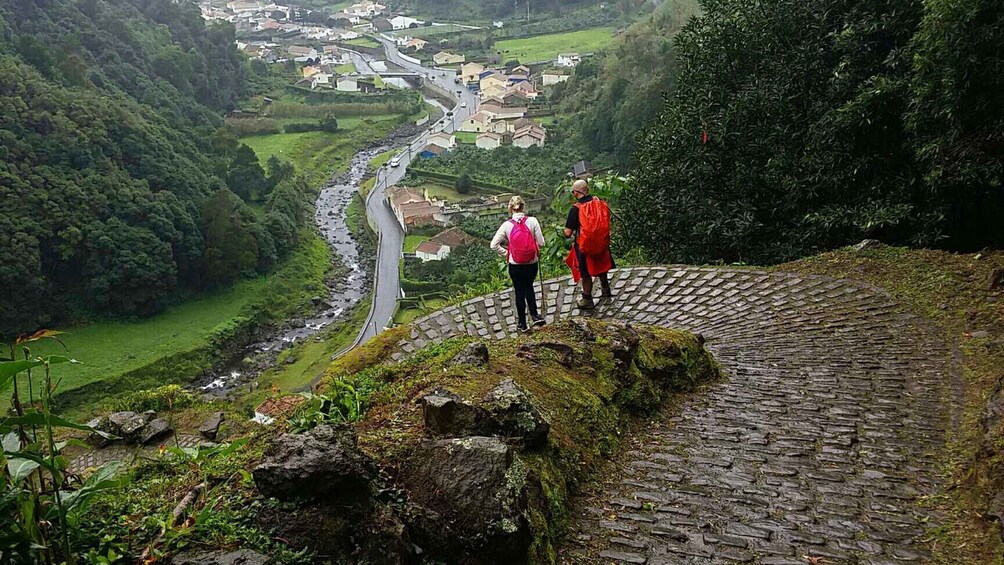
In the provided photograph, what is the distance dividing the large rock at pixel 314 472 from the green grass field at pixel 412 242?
126 ft

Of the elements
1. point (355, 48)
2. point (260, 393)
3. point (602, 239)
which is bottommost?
point (260, 393)

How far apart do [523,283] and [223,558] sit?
519 centimetres

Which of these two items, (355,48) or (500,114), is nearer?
(500,114)

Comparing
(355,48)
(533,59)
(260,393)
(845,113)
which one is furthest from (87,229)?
(355,48)

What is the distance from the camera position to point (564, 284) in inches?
380

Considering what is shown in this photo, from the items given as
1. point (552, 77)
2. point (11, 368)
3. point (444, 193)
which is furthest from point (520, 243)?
point (552, 77)

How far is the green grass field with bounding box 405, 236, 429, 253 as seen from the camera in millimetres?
41562

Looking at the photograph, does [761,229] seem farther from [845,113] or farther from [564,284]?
[564,284]

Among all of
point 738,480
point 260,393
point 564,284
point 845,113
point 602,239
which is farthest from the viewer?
point 260,393

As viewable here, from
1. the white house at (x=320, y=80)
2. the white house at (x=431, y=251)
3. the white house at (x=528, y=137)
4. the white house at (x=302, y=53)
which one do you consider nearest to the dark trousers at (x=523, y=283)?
the white house at (x=431, y=251)

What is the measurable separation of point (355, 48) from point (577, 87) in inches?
1882

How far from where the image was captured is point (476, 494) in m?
3.00

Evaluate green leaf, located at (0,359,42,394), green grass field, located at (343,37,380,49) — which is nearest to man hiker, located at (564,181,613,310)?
green leaf, located at (0,359,42,394)

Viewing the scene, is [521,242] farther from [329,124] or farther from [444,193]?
[329,124]
